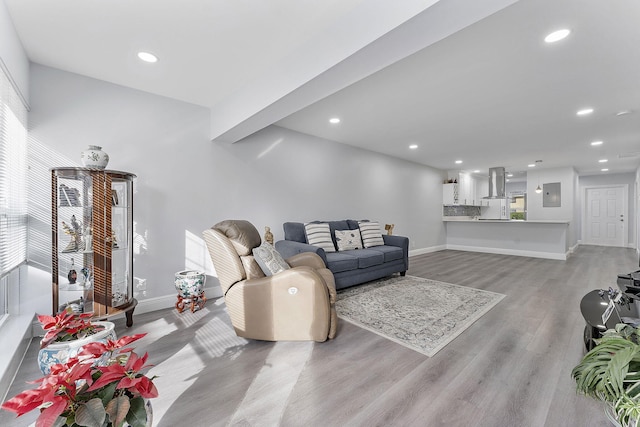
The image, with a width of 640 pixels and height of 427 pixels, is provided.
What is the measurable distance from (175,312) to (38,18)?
2.79 metres

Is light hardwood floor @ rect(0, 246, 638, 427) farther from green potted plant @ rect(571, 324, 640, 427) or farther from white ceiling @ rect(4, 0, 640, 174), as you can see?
white ceiling @ rect(4, 0, 640, 174)

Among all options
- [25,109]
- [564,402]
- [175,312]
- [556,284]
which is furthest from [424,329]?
[25,109]

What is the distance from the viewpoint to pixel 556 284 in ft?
13.7

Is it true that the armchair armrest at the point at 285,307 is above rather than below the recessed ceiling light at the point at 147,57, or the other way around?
below

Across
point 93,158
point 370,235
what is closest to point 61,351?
point 93,158

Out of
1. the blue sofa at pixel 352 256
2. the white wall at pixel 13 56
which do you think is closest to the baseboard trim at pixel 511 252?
the blue sofa at pixel 352 256

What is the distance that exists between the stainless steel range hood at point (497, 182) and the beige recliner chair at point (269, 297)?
6.75 meters

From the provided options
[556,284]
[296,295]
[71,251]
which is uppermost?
[71,251]

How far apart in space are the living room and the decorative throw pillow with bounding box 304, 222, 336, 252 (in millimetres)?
466

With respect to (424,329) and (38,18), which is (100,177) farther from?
(424,329)

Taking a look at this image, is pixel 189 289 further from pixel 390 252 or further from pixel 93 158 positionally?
pixel 390 252

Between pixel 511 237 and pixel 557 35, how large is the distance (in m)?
6.35

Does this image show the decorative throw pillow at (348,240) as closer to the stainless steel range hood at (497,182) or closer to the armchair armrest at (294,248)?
the armchair armrest at (294,248)

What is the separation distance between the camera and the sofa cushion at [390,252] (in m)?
4.31
